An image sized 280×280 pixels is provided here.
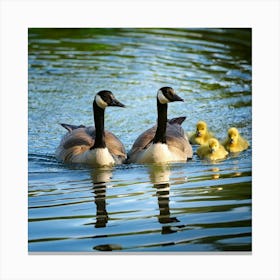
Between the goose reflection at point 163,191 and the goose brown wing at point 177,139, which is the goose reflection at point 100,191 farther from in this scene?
the goose brown wing at point 177,139

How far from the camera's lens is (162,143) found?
12.5m

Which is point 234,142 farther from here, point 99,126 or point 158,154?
point 99,126

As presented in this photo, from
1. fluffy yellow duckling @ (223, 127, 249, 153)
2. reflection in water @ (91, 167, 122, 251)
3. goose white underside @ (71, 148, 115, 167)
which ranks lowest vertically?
reflection in water @ (91, 167, 122, 251)

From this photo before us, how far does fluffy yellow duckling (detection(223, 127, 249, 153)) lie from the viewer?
1257 centimetres

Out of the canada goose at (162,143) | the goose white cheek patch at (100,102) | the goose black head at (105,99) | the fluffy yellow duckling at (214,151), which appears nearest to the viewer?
the goose black head at (105,99)

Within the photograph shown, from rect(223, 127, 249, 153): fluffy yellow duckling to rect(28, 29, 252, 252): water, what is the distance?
0.08m

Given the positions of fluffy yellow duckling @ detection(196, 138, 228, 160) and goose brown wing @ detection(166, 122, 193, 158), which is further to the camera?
goose brown wing @ detection(166, 122, 193, 158)

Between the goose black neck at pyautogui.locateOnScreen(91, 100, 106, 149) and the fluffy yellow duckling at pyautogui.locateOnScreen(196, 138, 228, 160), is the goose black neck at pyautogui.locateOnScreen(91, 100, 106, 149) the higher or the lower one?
the higher one

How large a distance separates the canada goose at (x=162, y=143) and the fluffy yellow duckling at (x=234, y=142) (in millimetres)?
467

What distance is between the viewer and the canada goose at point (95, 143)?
12336 mm

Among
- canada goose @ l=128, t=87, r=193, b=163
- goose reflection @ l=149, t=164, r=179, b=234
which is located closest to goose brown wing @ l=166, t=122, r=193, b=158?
canada goose @ l=128, t=87, r=193, b=163

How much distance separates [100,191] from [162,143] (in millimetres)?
1172

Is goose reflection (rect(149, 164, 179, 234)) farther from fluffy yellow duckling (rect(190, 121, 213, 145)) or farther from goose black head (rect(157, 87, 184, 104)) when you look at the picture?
fluffy yellow duckling (rect(190, 121, 213, 145))
